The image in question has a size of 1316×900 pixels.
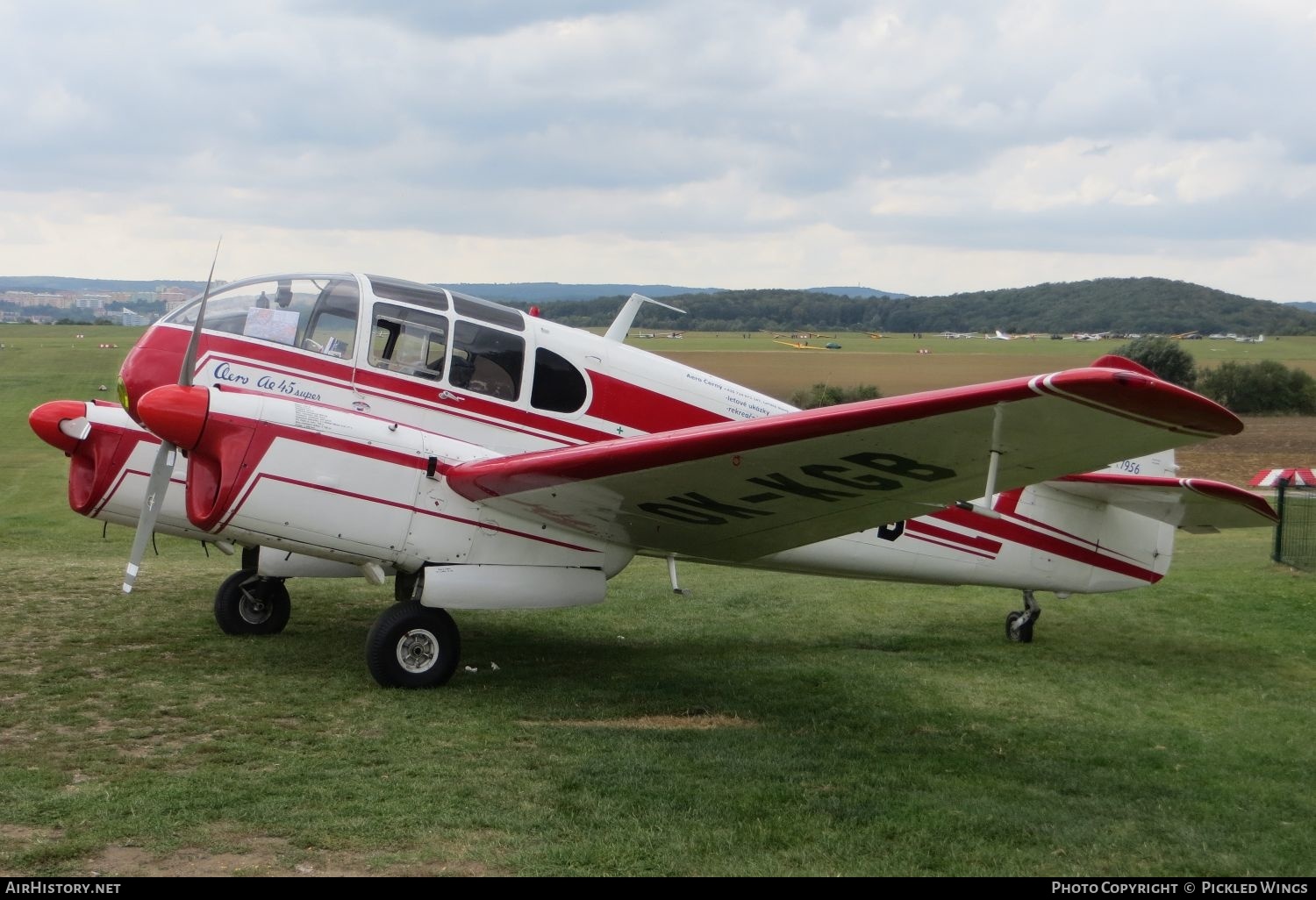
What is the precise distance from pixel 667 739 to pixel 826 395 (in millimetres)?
19200

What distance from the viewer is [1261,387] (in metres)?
38.1

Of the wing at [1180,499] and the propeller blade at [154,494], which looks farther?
the wing at [1180,499]

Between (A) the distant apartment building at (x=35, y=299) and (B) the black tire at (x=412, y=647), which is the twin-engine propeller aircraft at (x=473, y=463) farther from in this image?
(A) the distant apartment building at (x=35, y=299)

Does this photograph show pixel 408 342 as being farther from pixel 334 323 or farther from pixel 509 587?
pixel 509 587

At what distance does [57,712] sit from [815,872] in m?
5.34

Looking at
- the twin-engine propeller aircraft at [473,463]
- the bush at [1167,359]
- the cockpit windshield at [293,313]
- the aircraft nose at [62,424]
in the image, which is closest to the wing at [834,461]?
the twin-engine propeller aircraft at [473,463]

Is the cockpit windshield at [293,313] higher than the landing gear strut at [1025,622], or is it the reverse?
the cockpit windshield at [293,313]

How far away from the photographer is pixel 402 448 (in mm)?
8383

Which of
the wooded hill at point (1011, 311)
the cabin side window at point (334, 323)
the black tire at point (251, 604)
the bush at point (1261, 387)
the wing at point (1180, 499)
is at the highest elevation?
the wooded hill at point (1011, 311)

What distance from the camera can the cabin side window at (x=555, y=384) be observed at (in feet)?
30.8

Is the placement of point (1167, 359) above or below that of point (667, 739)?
above

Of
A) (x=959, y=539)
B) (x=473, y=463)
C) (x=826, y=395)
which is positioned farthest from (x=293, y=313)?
(x=826, y=395)

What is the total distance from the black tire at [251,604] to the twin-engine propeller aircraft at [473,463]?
0.05m
